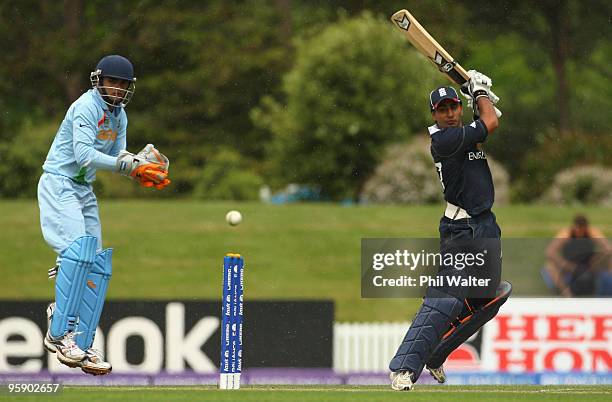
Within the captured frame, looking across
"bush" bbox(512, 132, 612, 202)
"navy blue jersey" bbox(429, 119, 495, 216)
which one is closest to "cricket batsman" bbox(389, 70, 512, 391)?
"navy blue jersey" bbox(429, 119, 495, 216)

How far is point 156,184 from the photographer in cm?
709

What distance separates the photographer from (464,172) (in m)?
7.09

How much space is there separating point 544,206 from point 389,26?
4176 millimetres

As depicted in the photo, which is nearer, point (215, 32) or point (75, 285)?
point (75, 285)

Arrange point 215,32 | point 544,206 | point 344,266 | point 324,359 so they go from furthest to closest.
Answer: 1. point 215,32
2. point 544,206
3. point 344,266
4. point 324,359

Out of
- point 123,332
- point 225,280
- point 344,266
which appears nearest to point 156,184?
point 225,280

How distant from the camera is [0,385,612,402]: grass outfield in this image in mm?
6480

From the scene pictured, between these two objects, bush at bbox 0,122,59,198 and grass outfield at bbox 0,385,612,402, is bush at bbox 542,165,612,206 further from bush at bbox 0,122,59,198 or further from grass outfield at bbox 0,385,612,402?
grass outfield at bbox 0,385,612,402

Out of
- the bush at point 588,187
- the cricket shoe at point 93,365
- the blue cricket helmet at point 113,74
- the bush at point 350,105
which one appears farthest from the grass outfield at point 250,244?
the blue cricket helmet at point 113,74

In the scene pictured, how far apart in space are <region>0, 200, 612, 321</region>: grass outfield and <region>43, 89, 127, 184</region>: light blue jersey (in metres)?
9.53

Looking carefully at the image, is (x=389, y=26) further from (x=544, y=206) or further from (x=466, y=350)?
(x=466, y=350)

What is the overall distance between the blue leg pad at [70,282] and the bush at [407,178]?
12769mm

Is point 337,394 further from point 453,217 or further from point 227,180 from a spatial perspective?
point 227,180

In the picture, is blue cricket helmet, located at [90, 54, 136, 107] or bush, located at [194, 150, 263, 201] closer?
blue cricket helmet, located at [90, 54, 136, 107]
